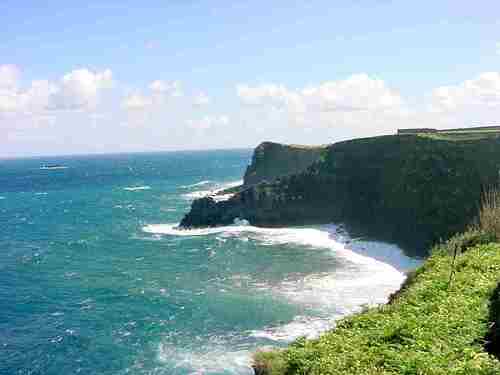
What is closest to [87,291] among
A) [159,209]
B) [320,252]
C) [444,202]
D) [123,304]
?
[123,304]

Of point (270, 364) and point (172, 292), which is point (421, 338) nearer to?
point (270, 364)

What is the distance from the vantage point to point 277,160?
120 meters

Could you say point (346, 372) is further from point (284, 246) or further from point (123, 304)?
point (284, 246)

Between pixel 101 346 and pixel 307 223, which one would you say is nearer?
pixel 101 346

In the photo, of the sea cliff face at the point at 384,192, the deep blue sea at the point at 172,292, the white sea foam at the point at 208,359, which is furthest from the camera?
the sea cliff face at the point at 384,192

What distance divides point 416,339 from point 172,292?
34887mm

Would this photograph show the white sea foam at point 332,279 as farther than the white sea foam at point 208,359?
Yes

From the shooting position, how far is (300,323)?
1586 inches

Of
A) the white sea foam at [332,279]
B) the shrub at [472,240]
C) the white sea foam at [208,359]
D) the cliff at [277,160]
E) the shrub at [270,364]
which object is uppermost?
the cliff at [277,160]

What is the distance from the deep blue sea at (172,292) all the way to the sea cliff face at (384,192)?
4014 mm

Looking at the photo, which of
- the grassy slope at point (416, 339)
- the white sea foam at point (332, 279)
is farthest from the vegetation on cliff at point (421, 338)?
the white sea foam at point (332, 279)

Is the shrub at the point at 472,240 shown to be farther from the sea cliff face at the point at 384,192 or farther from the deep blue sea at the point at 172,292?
the sea cliff face at the point at 384,192

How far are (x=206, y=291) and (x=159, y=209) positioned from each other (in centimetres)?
6547

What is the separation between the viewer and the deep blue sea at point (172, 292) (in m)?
36.6
